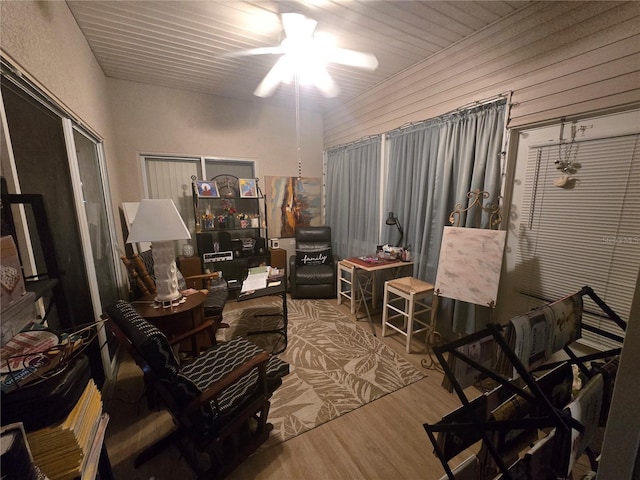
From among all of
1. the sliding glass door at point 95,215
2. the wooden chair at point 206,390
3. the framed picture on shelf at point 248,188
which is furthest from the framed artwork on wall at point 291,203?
the wooden chair at point 206,390

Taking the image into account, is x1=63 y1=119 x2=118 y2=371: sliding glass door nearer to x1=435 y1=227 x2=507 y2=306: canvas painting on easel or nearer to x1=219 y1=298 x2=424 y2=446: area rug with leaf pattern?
x1=219 y1=298 x2=424 y2=446: area rug with leaf pattern

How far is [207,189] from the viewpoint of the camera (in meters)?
3.46

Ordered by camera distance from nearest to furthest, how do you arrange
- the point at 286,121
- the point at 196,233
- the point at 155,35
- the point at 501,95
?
the point at 501,95
the point at 155,35
the point at 196,233
the point at 286,121

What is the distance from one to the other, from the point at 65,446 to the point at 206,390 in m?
0.55

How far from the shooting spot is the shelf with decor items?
353 cm

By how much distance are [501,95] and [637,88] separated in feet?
2.41

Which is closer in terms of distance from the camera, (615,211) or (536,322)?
(536,322)

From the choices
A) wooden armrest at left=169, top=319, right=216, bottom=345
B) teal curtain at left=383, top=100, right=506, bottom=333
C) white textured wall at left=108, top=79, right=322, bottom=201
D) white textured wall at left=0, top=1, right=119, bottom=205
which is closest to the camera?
white textured wall at left=0, top=1, right=119, bottom=205

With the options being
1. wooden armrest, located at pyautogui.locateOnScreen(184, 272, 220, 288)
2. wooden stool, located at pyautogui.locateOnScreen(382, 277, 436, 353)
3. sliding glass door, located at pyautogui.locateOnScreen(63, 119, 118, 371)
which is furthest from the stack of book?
wooden stool, located at pyautogui.locateOnScreen(382, 277, 436, 353)

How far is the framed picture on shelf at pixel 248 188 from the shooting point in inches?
146

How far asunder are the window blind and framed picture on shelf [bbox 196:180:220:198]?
3473 mm

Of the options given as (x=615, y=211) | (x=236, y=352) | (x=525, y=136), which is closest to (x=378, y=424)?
(x=236, y=352)

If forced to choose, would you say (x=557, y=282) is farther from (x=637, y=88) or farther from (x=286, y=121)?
(x=286, y=121)

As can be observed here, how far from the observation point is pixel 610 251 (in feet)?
5.25
